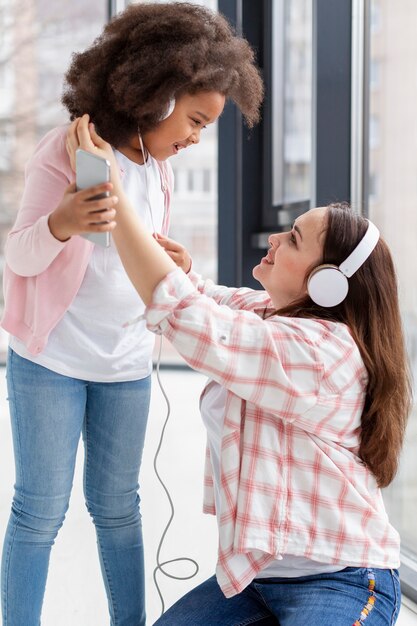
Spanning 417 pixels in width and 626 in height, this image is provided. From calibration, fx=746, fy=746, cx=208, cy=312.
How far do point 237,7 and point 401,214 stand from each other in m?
1.35

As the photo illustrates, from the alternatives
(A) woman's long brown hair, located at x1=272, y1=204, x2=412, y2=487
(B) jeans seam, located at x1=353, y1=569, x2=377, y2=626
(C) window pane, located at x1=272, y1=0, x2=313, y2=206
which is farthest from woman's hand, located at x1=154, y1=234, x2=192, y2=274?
(C) window pane, located at x1=272, y1=0, x2=313, y2=206

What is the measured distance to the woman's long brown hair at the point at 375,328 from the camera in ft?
3.56

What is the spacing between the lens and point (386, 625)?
1.04m

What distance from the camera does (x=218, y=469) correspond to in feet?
3.80

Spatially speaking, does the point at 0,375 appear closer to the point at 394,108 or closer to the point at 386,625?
the point at 394,108

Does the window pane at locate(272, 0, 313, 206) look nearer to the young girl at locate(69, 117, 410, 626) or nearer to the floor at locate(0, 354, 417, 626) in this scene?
the floor at locate(0, 354, 417, 626)

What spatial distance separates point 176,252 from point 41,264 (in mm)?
246

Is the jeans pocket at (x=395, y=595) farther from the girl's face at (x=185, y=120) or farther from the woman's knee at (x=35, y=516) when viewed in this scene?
the girl's face at (x=185, y=120)

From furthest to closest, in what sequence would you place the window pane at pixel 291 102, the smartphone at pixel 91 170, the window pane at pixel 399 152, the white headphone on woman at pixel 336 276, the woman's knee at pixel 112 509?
the window pane at pixel 291 102, the window pane at pixel 399 152, the woman's knee at pixel 112 509, the white headphone on woman at pixel 336 276, the smartphone at pixel 91 170

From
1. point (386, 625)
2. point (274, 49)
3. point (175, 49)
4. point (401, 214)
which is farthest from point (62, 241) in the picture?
point (274, 49)

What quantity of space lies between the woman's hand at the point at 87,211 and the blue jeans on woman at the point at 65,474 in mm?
320

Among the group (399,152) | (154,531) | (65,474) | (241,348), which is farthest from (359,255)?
(154,531)

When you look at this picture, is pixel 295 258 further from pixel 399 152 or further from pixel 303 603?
pixel 399 152

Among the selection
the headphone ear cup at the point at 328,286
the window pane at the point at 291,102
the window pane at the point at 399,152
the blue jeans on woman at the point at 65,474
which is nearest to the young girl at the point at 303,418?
the headphone ear cup at the point at 328,286
